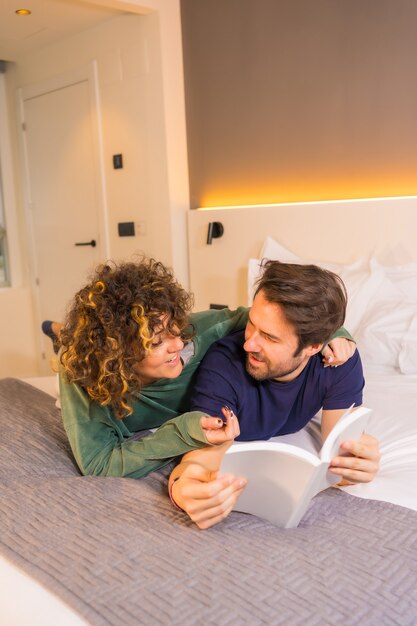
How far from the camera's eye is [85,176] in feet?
13.0

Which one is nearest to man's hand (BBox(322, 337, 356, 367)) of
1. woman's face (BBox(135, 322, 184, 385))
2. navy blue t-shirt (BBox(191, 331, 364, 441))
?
navy blue t-shirt (BBox(191, 331, 364, 441))

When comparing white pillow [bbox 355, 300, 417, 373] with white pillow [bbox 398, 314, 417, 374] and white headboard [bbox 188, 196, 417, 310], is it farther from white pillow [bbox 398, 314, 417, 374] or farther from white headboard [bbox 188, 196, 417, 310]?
white headboard [bbox 188, 196, 417, 310]

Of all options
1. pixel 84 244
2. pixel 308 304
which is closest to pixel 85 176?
pixel 84 244

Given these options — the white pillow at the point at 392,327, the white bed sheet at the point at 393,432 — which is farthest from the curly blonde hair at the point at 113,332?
the white pillow at the point at 392,327

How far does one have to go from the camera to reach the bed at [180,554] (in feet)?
2.58

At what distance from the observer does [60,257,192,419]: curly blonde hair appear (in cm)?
119

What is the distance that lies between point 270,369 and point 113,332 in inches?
14.4

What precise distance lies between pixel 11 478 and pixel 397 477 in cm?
85

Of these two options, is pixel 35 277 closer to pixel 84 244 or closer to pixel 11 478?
pixel 84 244

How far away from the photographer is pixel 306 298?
129cm

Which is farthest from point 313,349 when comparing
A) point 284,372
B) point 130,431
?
point 130,431

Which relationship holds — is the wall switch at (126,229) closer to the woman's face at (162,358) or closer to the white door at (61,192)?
the white door at (61,192)

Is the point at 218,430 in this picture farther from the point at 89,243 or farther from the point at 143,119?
the point at 89,243

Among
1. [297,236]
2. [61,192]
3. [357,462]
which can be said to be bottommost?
[357,462]
